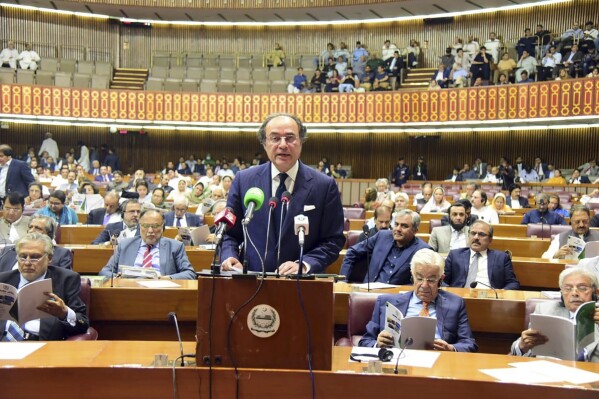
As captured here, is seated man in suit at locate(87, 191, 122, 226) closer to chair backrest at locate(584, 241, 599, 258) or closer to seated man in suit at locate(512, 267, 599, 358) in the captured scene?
chair backrest at locate(584, 241, 599, 258)

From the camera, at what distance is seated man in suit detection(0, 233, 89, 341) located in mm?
3393

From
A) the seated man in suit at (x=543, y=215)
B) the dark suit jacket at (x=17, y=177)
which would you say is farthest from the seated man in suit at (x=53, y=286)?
the seated man in suit at (x=543, y=215)

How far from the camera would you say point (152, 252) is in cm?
Result: 511

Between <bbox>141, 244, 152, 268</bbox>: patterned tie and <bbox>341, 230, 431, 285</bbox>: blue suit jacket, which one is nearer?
<bbox>341, 230, 431, 285</bbox>: blue suit jacket

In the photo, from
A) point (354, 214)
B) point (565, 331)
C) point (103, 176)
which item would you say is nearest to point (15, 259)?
point (565, 331)

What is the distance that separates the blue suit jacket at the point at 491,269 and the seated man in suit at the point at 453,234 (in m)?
1.10

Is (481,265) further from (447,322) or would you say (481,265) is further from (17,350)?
(17,350)

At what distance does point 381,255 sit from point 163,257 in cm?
155

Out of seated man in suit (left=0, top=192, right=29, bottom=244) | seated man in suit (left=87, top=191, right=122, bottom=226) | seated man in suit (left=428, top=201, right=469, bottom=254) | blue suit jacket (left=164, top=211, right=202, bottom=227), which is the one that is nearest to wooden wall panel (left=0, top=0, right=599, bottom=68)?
blue suit jacket (left=164, top=211, right=202, bottom=227)

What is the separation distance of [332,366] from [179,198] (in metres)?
5.76

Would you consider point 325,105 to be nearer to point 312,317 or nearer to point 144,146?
point 144,146

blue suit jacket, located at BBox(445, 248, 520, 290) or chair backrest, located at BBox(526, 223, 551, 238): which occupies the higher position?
chair backrest, located at BBox(526, 223, 551, 238)

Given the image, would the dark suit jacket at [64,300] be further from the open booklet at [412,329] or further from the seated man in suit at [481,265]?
the seated man in suit at [481,265]

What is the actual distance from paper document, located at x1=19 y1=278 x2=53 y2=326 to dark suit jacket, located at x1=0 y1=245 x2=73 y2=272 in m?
0.95
